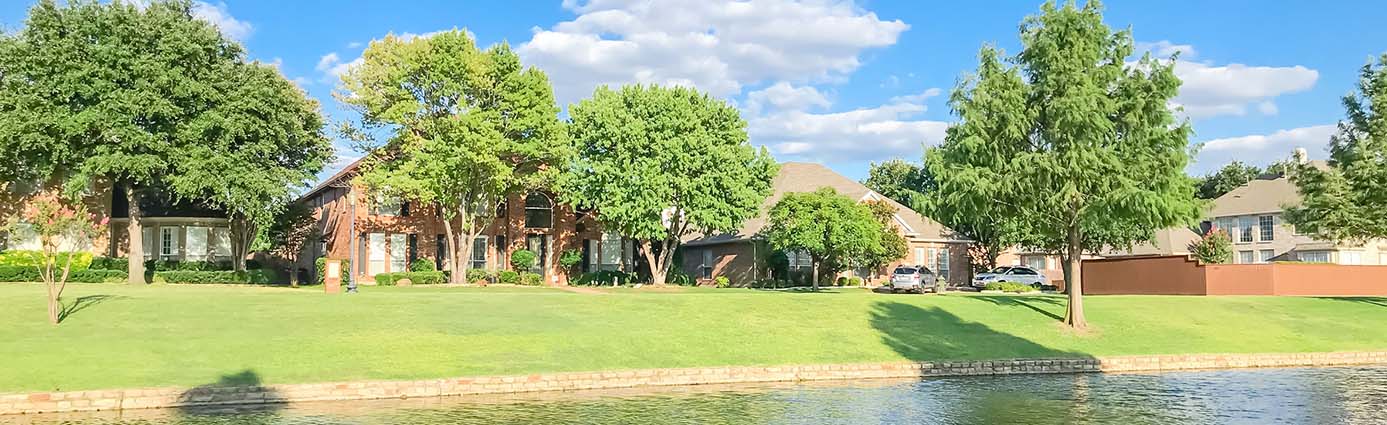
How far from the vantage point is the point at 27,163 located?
45312 millimetres

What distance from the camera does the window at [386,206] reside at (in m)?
53.7

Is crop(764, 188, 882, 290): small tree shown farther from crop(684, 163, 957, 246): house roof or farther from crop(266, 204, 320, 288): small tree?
crop(266, 204, 320, 288): small tree

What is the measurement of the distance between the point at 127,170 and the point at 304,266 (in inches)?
641

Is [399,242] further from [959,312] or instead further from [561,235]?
[959,312]

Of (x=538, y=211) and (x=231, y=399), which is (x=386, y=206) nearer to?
(x=538, y=211)

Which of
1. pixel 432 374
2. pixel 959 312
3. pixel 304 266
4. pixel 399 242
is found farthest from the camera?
pixel 304 266

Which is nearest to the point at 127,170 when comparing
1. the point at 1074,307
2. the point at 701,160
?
the point at 701,160

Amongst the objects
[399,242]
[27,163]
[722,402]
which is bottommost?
[722,402]

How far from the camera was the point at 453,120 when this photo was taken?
156 ft

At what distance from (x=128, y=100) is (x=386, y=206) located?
593 inches

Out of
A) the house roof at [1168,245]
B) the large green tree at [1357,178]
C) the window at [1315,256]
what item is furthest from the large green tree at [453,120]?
the window at [1315,256]

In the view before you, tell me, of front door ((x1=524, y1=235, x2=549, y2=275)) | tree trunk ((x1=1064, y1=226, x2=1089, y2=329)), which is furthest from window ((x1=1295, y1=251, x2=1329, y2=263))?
front door ((x1=524, y1=235, x2=549, y2=275))

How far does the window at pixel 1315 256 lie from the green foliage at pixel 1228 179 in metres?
34.4

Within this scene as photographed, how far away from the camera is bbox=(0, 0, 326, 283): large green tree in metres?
41.5
